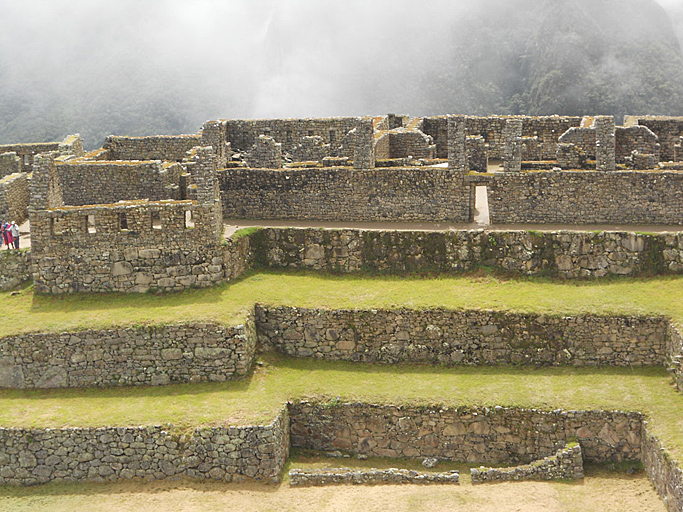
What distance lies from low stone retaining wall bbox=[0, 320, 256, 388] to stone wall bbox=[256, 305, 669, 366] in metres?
1.62

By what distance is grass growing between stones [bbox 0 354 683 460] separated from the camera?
25.9m

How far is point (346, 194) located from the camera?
34.6m

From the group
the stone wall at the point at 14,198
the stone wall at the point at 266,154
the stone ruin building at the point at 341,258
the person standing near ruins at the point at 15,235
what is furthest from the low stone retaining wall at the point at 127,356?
the stone wall at the point at 266,154

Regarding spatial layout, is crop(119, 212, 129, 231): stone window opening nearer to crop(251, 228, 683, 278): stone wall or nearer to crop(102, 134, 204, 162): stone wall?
crop(251, 228, 683, 278): stone wall

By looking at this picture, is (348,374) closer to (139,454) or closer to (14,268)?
(139,454)

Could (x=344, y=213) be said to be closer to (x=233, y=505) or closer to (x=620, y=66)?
(x=233, y=505)

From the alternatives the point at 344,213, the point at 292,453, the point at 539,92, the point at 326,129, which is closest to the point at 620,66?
the point at 539,92

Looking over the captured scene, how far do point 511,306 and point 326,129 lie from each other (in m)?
16.4

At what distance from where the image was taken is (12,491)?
2586cm

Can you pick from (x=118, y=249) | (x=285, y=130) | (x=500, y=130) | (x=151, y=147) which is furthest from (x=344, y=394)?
(x=500, y=130)

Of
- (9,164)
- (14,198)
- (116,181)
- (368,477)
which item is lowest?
(368,477)

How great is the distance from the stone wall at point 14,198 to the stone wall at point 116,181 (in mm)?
1734

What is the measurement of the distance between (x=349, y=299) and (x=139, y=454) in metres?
7.15

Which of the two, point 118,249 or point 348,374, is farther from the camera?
point 118,249
